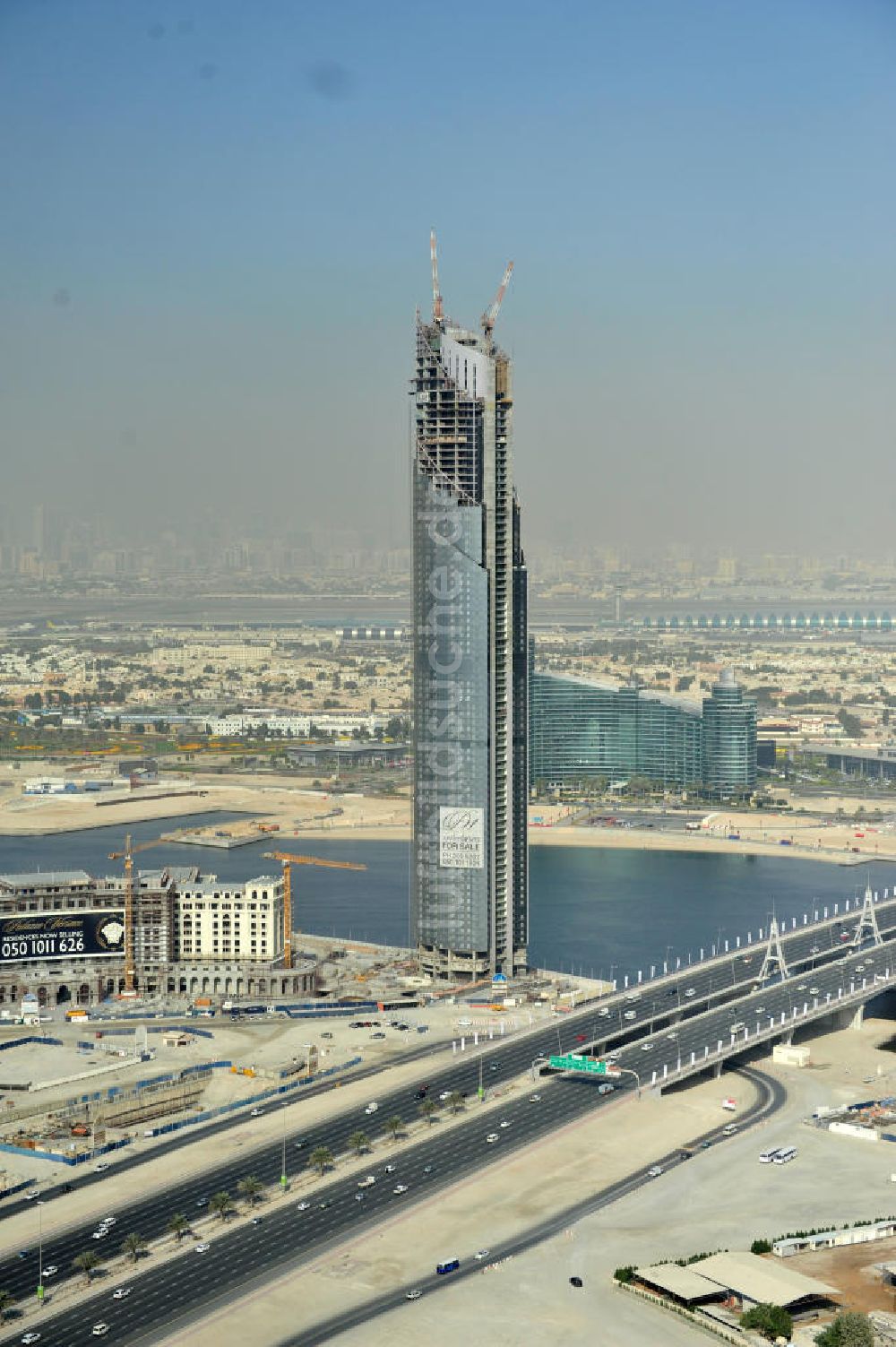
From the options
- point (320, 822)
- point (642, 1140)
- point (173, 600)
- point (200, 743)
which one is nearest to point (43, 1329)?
point (642, 1140)

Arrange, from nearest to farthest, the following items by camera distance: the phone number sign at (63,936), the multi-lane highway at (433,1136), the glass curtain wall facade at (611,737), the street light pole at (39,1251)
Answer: the street light pole at (39,1251)
the multi-lane highway at (433,1136)
the phone number sign at (63,936)
the glass curtain wall facade at (611,737)

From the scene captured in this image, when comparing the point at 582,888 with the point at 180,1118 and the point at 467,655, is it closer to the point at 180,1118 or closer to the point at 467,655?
the point at 467,655

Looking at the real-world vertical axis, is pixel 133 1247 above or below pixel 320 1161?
below

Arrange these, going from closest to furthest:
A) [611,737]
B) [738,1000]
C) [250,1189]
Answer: [250,1189] < [738,1000] < [611,737]

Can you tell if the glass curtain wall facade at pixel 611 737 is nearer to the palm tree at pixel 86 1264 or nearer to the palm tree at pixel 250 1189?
the palm tree at pixel 250 1189

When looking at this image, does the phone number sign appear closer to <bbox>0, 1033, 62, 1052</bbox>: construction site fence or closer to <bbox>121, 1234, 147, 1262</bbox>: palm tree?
<bbox>0, 1033, 62, 1052</bbox>: construction site fence

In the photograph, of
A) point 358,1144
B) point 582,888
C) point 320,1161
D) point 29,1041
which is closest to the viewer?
point 320,1161

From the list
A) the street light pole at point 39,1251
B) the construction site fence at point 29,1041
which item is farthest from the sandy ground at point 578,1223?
the construction site fence at point 29,1041

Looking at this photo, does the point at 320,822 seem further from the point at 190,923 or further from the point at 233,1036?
the point at 233,1036

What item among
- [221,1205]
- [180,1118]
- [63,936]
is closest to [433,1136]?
[180,1118]
